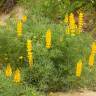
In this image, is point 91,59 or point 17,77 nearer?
point 17,77

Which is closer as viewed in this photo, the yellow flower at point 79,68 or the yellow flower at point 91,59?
the yellow flower at point 79,68

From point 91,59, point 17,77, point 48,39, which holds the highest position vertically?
point 48,39

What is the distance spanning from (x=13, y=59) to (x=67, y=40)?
79 centimetres

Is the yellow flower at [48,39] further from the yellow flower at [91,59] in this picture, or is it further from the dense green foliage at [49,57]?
the yellow flower at [91,59]

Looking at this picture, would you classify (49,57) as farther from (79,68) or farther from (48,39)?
(79,68)

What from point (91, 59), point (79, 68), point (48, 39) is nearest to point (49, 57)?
point (48, 39)

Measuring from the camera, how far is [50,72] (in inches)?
234

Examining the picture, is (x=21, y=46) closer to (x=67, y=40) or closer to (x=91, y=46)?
(x=67, y=40)

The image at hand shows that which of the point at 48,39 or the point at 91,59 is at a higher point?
the point at 48,39

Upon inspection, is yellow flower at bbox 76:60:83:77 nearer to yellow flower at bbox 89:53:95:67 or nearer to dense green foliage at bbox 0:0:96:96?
dense green foliage at bbox 0:0:96:96

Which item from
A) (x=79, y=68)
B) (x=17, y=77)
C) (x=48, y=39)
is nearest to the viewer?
(x=17, y=77)

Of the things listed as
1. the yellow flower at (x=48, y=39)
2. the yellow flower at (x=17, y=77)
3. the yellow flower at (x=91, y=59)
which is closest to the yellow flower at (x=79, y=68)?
the yellow flower at (x=91, y=59)

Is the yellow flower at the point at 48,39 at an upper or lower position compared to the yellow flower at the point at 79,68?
upper

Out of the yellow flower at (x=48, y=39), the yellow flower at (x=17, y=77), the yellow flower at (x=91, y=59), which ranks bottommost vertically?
the yellow flower at (x=17, y=77)
